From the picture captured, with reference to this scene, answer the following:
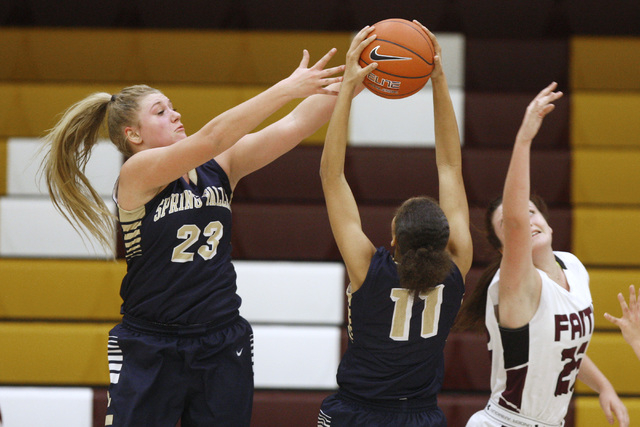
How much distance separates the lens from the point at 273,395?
12.7 ft

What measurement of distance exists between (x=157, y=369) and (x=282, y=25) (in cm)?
321

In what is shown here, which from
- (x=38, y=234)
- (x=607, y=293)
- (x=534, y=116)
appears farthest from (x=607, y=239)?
(x=38, y=234)

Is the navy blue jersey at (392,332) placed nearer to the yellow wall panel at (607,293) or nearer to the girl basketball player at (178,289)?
the girl basketball player at (178,289)

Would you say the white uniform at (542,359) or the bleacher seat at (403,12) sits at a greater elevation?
the bleacher seat at (403,12)

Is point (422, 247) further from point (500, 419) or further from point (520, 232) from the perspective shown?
point (500, 419)

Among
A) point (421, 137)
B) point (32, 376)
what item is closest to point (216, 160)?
point (32, 376)

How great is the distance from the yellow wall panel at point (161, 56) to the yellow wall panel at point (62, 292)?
1.35 metres

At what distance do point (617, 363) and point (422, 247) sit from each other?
2069 millimetres

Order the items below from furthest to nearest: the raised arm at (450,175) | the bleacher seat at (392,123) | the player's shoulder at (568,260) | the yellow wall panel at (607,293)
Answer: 1. the bleacher seat at (392,123)
2. the yellow wall panel at (607,293)
3. the player's shoulder at (568,260)
4. the raised arm at (450,175)

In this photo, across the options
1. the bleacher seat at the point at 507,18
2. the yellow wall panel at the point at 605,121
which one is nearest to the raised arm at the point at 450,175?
the yellow wall panel at the point at 605,121

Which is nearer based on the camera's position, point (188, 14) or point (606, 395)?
point (606, 395)

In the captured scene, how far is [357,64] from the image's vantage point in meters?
2.43

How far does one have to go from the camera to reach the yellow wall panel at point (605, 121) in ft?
15.3

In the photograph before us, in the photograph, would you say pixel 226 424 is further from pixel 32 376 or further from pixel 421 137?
pixel 421 137
